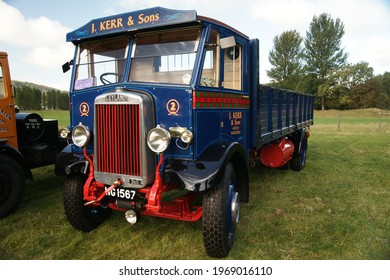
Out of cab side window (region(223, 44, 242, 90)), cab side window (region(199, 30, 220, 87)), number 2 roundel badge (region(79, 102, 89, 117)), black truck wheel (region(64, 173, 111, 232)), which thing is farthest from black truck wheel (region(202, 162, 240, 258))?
number 2 roundel badge (region(79, 102, 89, 117))

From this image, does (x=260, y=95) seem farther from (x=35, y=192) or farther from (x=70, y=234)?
(x=35, y=192)

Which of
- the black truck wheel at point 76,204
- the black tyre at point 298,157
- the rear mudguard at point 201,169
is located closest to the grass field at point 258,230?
the black truck wheel at point 76,204

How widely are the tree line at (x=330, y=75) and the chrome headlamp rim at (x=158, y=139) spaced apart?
157 ft

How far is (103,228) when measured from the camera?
3.99 metres

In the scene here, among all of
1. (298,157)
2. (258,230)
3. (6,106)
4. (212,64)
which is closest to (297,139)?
(298,157)

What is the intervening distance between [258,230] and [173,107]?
6.72 feet

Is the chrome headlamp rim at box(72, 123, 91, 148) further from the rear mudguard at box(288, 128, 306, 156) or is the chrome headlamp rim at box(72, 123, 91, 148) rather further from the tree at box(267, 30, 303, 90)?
the tree at box(267, 30, 303, 90)

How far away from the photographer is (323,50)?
155ft

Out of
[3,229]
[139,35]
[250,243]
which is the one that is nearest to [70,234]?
[3,229]

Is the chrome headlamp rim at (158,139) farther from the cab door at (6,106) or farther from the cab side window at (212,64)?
the cab door at (6,106)

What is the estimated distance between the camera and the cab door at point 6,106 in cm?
502

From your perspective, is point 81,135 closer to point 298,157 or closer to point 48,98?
point 298,157

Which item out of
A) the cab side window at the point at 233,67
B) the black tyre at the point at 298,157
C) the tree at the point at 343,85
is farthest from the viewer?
the tree at the point at 343,85

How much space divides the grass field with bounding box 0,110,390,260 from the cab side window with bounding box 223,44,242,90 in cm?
196
